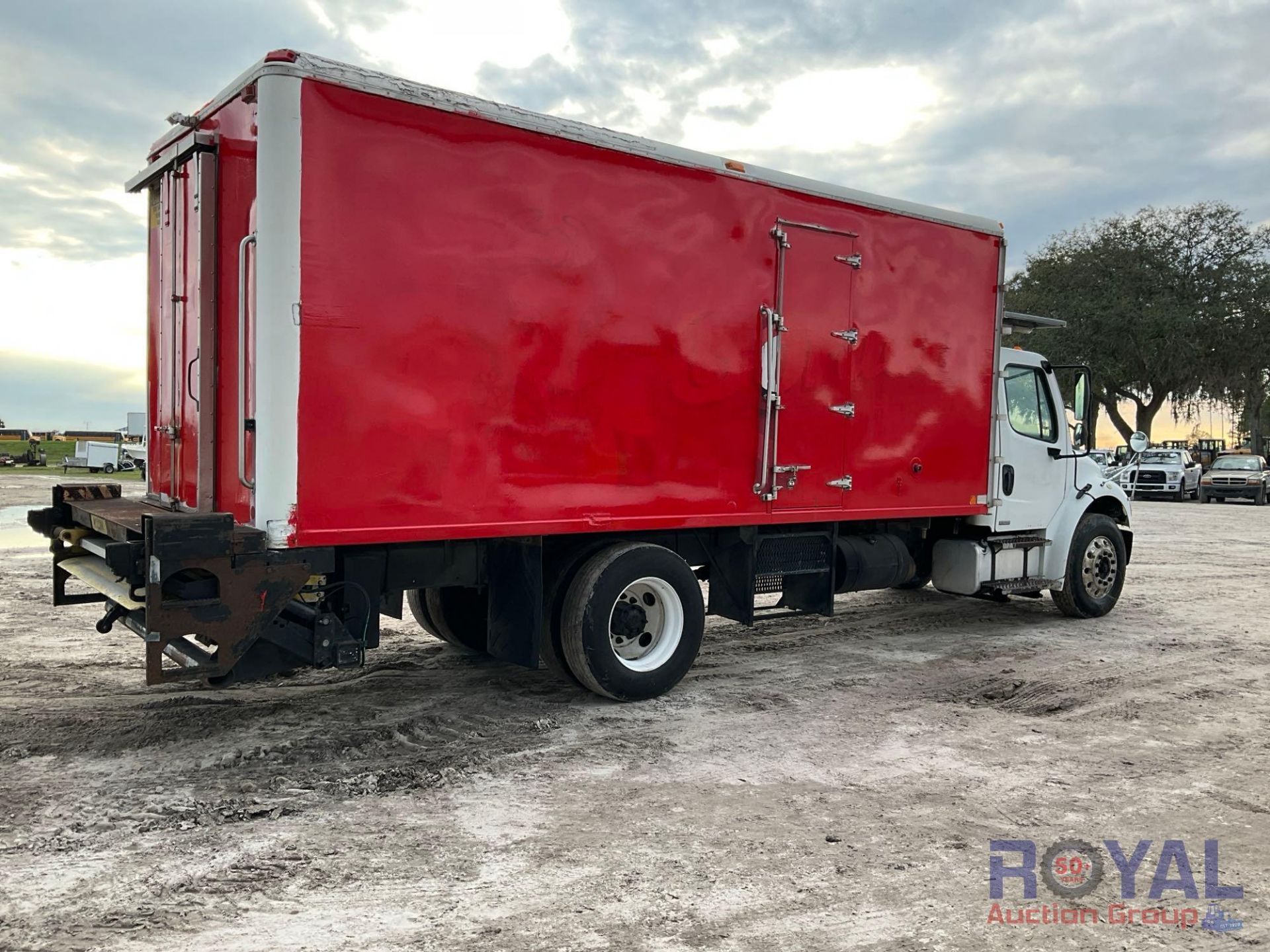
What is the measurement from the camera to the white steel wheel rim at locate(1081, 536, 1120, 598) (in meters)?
9.77

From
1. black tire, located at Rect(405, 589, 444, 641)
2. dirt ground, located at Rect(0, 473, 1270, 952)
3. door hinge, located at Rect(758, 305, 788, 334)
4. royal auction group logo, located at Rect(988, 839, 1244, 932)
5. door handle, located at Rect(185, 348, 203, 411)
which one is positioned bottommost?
royal auction group logo, located at Rect(988, 839, 1244, 932)

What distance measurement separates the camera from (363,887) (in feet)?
12.2

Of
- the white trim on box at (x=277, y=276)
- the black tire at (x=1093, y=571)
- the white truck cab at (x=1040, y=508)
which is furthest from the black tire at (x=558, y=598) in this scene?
the black tire at (x=1093, y=571)

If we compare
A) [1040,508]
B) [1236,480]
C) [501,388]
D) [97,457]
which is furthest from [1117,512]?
[97,457]

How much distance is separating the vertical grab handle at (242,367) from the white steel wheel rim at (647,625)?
2.42 metres

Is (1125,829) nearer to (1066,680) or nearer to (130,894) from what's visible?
(1066,680)

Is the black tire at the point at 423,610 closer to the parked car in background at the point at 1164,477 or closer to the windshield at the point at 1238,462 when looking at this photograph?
the parked car in background at the point at 1164,477

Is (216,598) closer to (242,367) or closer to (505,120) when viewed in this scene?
(242,367)

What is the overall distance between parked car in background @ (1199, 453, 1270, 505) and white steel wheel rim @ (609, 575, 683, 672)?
100ft

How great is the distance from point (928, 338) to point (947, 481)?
125 cm

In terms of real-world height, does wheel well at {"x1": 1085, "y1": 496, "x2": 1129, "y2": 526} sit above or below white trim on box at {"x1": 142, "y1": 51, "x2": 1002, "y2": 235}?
below

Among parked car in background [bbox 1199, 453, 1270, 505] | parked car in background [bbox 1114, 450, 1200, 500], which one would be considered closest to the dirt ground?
parked car in background [bbox 1114, 450, 1200, 500]

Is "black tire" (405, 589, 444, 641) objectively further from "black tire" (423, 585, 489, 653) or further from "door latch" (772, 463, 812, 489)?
"door latch" (772, 463, 812, 489)

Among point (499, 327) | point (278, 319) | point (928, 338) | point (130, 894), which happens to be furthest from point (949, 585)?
point (130, 894)
